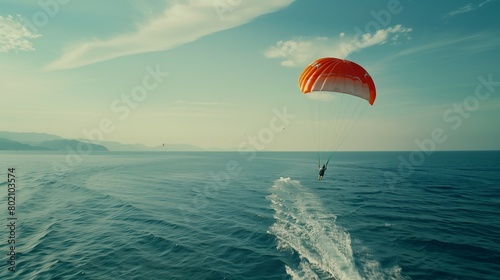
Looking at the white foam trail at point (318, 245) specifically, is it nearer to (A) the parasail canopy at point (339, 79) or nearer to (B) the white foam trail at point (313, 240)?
(B) the white foam trail at point (313, 240)

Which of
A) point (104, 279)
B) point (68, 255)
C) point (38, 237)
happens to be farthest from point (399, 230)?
point (38, 237)

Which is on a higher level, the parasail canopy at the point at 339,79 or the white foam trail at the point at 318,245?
the parasail canopy at the point at 339,79

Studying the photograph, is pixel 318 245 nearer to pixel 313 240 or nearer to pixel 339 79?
pixel 313 240

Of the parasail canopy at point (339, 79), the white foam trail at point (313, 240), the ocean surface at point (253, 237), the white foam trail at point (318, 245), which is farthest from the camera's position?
the parasail canopy at point (339, 79)

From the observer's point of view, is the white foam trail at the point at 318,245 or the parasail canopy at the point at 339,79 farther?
the parasail canopy at the point at 339,79

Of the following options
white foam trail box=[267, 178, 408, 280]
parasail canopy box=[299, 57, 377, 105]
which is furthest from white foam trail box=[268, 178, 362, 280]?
parasail canopy box=[299, 57, 377, 105]

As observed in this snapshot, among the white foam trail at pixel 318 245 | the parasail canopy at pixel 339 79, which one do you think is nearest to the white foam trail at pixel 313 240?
Result: the white foam trail at pixel 318 245

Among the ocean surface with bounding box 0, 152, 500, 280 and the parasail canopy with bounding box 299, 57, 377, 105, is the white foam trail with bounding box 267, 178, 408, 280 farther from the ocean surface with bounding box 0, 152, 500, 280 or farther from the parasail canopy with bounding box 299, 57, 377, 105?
the parasail canopy with bounding box 299, 57, 377, 105

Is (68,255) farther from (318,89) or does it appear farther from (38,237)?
(318,89)
